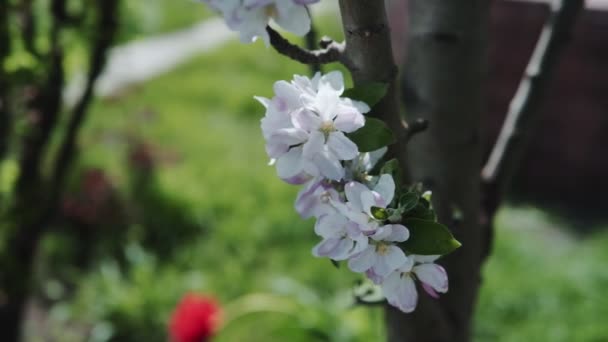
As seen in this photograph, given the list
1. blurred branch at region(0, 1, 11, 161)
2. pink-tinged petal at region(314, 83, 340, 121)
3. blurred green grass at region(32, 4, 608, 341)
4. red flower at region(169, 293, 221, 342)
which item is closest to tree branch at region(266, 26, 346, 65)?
pink-tinged petal at region(314, 83, 340, 121)

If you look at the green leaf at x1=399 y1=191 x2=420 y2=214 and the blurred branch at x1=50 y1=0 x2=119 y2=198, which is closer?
the green leaf at x1=399 y1=191 x2=420 y2=214

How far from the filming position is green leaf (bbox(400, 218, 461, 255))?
628 mm

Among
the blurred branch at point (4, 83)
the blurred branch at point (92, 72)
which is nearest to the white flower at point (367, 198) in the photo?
the blurred branch at point (4, 83)

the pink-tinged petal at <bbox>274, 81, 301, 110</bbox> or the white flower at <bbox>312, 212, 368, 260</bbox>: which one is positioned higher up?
the pink-tinged petal at <bbox>274, 81, 301, 110</bbox>

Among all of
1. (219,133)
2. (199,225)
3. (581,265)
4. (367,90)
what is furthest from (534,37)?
(367,90)

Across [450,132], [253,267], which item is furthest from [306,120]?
[253,267]

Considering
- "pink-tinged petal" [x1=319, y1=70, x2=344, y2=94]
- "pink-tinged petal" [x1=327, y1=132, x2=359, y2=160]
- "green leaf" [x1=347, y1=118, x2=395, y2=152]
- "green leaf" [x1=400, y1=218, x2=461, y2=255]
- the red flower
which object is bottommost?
the red flower

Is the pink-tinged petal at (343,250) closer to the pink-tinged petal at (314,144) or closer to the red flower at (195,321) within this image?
the pink-tinged petal at (314,144)

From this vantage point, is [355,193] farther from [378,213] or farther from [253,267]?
[253,267]

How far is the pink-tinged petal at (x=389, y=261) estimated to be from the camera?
1.98ft

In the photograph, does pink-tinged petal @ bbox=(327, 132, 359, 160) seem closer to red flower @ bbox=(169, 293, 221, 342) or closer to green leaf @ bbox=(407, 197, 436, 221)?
green leaf @ bbox=(407, 197, 436, 221)

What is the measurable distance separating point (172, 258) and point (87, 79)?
3.72 feet

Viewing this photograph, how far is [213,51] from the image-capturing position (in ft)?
15.7

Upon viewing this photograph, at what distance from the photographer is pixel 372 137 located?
0.66 meters
